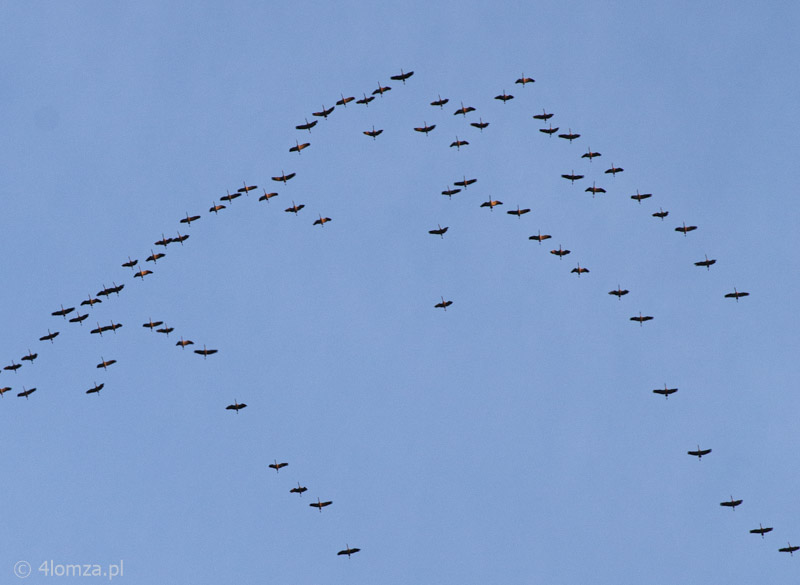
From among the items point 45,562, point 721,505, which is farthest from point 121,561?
point 721,505

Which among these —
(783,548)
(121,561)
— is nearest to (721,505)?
(783,548)

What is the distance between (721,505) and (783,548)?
10196mm

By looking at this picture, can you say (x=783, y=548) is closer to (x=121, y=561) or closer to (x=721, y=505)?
(x=721, y=505)

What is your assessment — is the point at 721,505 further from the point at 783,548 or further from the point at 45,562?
the point at 45,562

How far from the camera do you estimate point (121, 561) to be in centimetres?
18962

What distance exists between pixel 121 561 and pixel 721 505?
8338 centimetres

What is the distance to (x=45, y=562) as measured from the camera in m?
188

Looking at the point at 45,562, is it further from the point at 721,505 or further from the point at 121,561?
the point at 721,505

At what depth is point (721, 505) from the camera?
199875 mm

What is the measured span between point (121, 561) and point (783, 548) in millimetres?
91145

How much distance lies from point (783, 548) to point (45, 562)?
3977 inches

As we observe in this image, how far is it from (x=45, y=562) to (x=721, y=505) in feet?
306

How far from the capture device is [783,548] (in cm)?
19800
